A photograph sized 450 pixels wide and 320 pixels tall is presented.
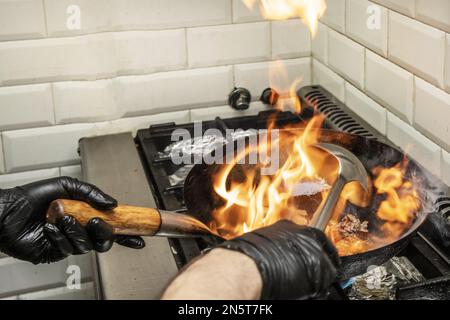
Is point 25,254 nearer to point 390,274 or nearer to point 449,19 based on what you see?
point 390,274

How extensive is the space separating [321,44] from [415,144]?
1.58 ft

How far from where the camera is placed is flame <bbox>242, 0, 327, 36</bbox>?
1.80 meters

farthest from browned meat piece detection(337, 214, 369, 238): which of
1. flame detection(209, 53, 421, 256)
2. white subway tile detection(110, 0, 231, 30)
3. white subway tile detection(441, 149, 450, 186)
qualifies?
white subway tile detection(110, 0, 231, 30)

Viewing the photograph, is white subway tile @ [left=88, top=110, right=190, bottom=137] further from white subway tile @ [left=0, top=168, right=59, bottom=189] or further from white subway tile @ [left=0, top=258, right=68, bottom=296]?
white subway tile @ [left=0, top=258, right=68, bottom=296]

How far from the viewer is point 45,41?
1682mm

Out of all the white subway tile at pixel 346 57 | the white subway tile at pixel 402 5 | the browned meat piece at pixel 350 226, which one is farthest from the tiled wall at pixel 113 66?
the browned meat piece at pixel 350 226

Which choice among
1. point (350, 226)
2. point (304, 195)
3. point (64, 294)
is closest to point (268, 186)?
point (304, 195)

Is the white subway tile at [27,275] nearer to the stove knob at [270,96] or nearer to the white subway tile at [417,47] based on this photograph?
the stove knob at [270,96]

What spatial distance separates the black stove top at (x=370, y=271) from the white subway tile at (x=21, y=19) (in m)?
0.36

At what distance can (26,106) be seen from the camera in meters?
1.72

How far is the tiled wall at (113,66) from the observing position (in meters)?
1.68

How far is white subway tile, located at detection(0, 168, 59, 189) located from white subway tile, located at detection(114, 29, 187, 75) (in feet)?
1.04
